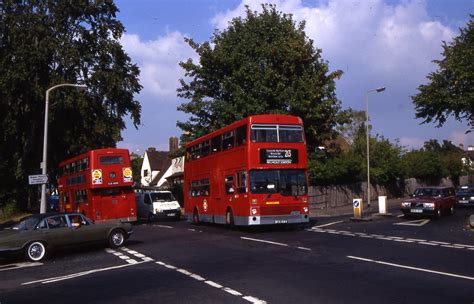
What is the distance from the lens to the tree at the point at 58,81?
36344mm

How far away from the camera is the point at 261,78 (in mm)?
38594

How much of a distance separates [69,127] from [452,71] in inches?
1102

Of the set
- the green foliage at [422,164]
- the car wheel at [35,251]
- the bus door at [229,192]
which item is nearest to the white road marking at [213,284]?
the car wheel at [35,251]

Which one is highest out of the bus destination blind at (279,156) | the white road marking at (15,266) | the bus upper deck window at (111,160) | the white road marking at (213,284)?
the bus upper deck window at (111,160)

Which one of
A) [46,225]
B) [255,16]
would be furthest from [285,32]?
[46,225]

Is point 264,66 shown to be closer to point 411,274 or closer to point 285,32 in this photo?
point 285,32

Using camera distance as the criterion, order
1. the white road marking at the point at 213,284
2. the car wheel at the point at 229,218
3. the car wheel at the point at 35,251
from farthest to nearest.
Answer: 1. the car wheel at the point at 229,218
2. the car wheel at the point at 35,251
3. the white road marking at the point at 213,284

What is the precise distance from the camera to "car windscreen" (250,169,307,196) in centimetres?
Result: 2188

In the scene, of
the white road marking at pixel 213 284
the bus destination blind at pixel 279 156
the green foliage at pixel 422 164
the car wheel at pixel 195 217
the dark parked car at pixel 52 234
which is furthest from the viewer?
the green foliage at pixel 422 164

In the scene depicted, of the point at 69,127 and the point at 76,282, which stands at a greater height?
the point at 69,127

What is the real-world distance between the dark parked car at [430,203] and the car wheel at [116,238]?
1582 cm

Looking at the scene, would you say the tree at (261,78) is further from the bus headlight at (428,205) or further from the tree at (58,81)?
the bus headlight at (428,205)

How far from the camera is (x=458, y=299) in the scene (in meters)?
8.62

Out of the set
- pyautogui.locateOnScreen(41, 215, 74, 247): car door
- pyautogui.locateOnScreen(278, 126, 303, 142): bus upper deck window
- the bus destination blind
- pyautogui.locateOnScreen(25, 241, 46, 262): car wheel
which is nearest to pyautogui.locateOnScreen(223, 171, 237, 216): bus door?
the bus destination blind
